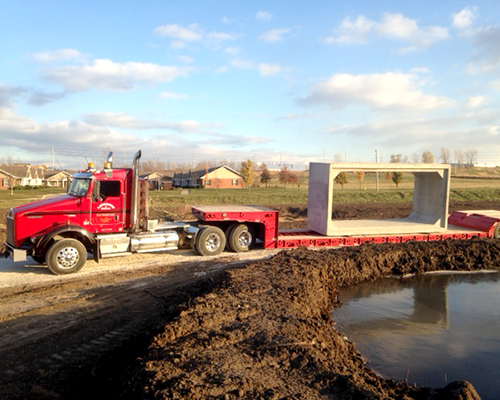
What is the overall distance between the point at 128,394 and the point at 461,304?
29.3 ft

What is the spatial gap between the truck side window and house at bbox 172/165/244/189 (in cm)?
Result: 6529

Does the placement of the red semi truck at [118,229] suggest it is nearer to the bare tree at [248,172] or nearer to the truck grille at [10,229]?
the truck grille at [10,229]

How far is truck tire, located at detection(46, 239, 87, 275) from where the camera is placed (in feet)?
37.9

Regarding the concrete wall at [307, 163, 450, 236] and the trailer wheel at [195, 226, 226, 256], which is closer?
the trailer wheel at [195, 226, 226, 256]

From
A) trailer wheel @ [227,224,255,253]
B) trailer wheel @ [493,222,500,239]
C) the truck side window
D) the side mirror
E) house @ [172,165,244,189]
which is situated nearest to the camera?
the side mirror

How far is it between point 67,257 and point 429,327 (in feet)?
31.0

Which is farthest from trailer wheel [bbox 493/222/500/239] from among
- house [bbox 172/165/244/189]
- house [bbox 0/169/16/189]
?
house [bbox 0/169/16/189]

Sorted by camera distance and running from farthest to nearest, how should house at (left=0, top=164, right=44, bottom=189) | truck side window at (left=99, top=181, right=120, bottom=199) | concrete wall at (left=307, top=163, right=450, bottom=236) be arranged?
house at (left=0, top=164, right=44, bottom=189)
concrete wall at (left=307, top=163, right=450, bottom=236)
truck side window at (left=99, top=181, right=120, bottom=199)

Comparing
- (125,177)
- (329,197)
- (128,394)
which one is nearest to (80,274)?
(125,177)

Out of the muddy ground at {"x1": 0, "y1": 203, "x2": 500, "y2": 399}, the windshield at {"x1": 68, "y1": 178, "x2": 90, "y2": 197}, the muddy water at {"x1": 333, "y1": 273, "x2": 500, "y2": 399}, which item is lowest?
the muddy water at {"x1": 333, "y1": 273, "x2": 500, "y2": 399}

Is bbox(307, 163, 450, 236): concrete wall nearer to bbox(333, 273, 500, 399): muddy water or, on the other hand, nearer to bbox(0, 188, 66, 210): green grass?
bbox(333, 273, 500, 399): muddy water

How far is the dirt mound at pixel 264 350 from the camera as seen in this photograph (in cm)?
470

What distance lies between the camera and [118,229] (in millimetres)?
12883

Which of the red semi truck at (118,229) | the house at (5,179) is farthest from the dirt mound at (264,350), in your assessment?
the house at (5,179)
